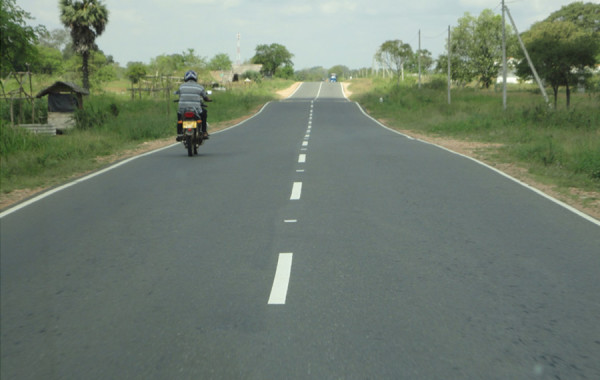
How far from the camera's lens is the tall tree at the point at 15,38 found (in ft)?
99.3

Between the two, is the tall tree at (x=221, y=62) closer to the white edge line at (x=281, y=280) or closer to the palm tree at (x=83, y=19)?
the palm tree at (x=83, y=19)

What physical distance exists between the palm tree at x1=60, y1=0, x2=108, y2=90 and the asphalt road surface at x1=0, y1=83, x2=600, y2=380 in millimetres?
47042

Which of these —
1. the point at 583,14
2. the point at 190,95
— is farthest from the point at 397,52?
the point at 190,95

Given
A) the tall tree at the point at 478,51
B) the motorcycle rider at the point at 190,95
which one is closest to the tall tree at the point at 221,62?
the tall tree at the point at 478,51

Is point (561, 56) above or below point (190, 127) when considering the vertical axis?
above

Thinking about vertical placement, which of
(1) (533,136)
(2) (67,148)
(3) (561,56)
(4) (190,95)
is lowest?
(1) (533,136)

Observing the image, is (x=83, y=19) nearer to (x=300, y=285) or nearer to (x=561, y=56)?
(x=561, y=56)

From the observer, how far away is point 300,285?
5.24 m

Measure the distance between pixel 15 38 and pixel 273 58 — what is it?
136347 mm

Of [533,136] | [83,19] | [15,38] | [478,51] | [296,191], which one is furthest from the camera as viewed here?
[478,51]

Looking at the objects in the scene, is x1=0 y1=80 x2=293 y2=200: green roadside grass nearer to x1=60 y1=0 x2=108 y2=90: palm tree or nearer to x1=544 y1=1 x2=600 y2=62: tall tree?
x1=60 y1=0 x2=108 y2=90: palm tree

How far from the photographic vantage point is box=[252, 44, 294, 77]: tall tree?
16438cm

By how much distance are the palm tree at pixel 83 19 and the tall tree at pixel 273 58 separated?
111 meters

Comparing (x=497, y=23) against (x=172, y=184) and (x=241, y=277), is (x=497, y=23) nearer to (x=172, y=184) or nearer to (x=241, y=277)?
(x=172, y=184)
